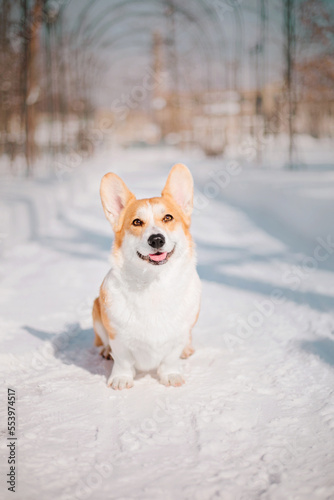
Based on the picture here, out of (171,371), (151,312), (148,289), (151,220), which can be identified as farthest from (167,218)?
(171,371)

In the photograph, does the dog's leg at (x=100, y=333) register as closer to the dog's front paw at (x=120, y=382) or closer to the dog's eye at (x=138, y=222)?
the dog's front paw at (x=120, y=382)

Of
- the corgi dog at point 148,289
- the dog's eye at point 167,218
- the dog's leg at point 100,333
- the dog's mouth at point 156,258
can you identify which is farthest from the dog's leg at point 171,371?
the dog's eye at point 167,218

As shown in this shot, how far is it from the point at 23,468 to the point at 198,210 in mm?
6989

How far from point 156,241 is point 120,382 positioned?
2.38 ft

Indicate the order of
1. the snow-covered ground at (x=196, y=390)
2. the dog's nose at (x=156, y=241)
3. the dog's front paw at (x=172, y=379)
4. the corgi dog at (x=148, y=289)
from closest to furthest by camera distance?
the snow-covered ground at (x=196, y=390) < the dog's nose at (x=156, y=241) < the corgi dog at (x=148, y=289) < the dog's front paw at (x=172, y=379)

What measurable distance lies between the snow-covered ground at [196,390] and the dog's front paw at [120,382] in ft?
0.09

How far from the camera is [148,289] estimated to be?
6.91 feet

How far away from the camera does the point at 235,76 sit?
14.2 metres

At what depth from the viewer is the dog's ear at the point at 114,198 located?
2.21 meters

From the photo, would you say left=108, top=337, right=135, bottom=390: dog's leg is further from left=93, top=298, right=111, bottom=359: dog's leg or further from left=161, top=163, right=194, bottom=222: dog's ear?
left=161, top=163, right=194, bottom=222: dog's ear

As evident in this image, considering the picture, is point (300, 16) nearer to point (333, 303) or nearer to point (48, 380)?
point (333, 303)

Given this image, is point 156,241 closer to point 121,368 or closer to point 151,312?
point 151,312

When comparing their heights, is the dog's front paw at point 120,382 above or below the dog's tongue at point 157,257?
below

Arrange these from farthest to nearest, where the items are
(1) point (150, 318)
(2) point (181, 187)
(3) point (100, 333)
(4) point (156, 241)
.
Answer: (3) point (100, 333), (2) point (181, 187), (1) point (150, 318), (4) point (156, 241)
